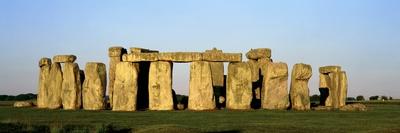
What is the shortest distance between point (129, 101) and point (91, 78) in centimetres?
220

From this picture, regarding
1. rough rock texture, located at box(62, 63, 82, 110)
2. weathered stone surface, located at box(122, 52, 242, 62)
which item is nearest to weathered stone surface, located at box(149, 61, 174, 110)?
weathered stone surface, located at box(122, 52, 242, 62)

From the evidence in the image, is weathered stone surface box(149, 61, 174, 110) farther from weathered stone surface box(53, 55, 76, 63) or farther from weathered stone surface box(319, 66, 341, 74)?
weathered stone surface box(319, 66, 341, 74)

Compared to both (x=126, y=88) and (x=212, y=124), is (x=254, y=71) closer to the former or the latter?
(x=126, y=88)

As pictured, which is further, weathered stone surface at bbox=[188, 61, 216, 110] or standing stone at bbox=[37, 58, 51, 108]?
standing stone at bbox=[37, 58, 51, 108]

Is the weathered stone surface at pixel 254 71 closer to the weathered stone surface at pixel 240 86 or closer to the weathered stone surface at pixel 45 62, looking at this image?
the weathered stone surface at pixel 240 86

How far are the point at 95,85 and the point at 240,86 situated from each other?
661 cm

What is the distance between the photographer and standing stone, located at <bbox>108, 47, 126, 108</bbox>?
109 feet

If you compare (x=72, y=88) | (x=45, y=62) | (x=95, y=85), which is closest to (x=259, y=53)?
(x=95, y=85)

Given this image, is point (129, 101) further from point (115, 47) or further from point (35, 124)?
point (35, 124)

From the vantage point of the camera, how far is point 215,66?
3819 cm

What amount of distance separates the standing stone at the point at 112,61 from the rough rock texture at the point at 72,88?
185 cm

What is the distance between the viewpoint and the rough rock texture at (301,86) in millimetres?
30656

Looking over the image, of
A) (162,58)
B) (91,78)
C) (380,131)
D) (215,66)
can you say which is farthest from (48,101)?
(380,131)

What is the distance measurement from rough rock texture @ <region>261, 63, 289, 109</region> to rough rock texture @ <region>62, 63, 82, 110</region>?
8.83 m
